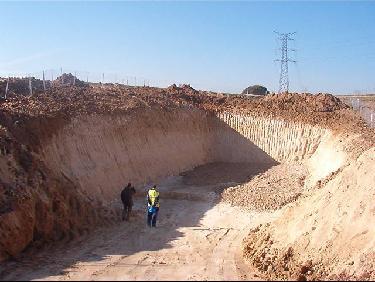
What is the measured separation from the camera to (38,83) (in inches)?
1293

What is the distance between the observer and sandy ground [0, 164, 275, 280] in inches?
462

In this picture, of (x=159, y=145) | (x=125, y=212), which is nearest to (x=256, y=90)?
(x=159, y=145)

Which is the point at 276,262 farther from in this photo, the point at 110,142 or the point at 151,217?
the point at 110,142

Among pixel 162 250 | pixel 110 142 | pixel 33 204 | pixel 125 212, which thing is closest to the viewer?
pixel 33 204

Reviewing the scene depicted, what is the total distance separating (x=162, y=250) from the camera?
47.3 ft

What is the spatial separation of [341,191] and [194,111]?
1765 cm

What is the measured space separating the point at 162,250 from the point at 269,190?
856cm

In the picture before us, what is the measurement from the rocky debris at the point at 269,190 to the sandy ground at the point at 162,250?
2.31 ft

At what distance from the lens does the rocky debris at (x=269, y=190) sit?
65.6ft

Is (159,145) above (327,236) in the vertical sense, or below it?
above

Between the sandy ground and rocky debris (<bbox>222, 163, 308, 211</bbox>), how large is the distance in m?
0.70

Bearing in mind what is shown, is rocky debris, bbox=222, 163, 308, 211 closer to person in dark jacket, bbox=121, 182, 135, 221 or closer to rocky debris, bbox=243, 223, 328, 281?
person in dark jacket, bbox=121, 182, 135, 221

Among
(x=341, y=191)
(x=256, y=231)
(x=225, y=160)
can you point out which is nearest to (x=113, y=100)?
(x=225, y=160)

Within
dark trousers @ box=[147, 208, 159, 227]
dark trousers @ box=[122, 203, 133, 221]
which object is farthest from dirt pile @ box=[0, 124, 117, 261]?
dark trousers @ box=[147, 208, 159, 227]
